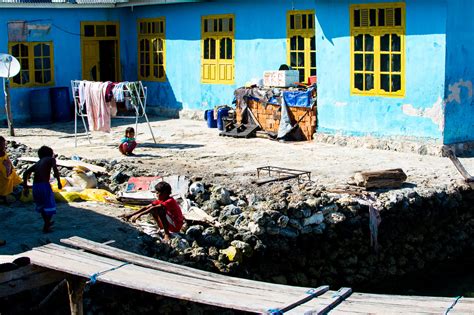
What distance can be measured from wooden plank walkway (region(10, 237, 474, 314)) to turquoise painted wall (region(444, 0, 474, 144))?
8928 mm

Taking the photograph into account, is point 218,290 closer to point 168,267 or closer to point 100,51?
point 168,267

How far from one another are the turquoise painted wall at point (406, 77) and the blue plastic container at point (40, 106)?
7.75 meters

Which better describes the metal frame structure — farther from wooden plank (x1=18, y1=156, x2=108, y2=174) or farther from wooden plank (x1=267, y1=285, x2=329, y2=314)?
wooden plank (x1=267, y1=285, x2=329, y2=314)

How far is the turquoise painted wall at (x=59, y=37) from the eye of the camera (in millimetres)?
A: 22562

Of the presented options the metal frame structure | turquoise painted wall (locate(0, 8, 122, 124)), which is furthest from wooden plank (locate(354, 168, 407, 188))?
turquoise painted wall (locate(0, 8, 122, 124))

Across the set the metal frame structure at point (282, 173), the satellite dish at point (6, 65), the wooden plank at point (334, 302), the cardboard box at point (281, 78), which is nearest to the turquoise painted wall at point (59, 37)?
the satellite dish at point (6, 65)

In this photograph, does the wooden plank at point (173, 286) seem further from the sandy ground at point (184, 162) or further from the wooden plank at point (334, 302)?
the sandy ground at point (184, 162)

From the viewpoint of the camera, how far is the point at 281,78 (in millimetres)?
18703

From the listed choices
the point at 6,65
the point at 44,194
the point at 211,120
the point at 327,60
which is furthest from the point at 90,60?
the point at 44,194

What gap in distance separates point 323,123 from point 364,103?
1.20 metres

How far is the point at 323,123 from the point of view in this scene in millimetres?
18281

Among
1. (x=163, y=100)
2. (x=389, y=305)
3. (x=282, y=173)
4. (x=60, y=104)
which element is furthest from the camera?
(x=163, y=100)

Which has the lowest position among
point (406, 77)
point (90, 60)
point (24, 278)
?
point (24, 278)

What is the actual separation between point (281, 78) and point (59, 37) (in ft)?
24.6
